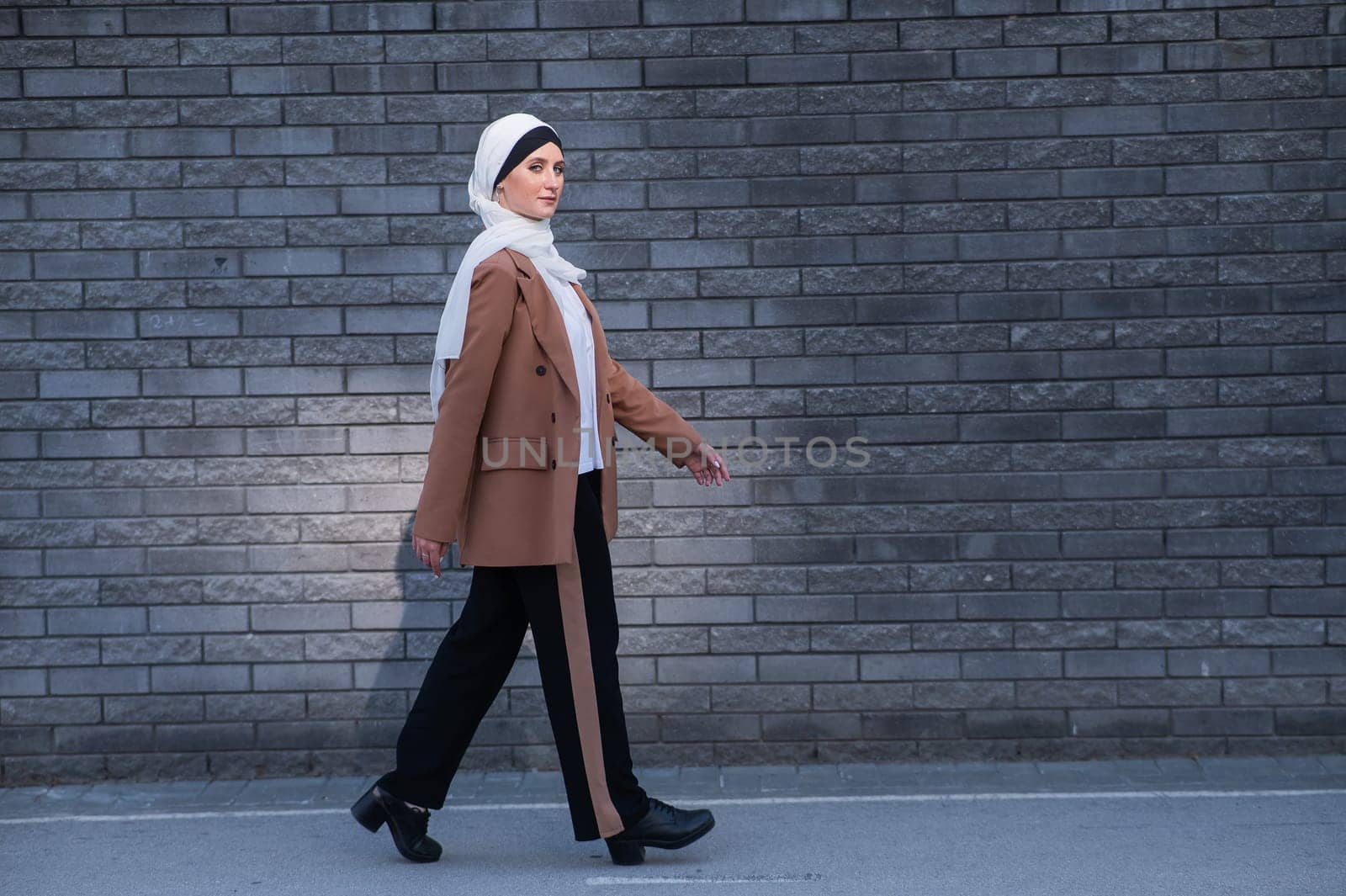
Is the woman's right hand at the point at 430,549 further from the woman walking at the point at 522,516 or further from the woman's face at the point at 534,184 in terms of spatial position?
the woman's face at the point at 534,184

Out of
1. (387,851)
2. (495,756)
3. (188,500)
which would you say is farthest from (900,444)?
(188,500)

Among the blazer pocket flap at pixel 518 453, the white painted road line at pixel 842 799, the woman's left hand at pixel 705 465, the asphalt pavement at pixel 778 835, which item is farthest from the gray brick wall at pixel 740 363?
the blazer pocket flap at pixel 518 453

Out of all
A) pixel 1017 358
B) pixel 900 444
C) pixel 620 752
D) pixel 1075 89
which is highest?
pixel 1075 89

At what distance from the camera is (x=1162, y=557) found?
5285 mm

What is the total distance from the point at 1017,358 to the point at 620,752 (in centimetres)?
223

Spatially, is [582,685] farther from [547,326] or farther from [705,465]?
[547,326]

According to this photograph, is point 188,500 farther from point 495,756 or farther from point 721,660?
point 721,660

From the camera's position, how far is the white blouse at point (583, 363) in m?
4.23

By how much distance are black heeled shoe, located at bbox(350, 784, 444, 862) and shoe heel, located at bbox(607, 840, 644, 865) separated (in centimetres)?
57

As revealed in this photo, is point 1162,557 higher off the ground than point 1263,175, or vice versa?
point 1263,175

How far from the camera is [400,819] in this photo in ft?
14.0

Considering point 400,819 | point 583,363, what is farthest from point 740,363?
point 400,819

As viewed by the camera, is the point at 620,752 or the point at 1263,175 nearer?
the point at 620,752

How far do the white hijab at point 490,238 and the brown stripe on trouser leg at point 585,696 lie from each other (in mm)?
664
